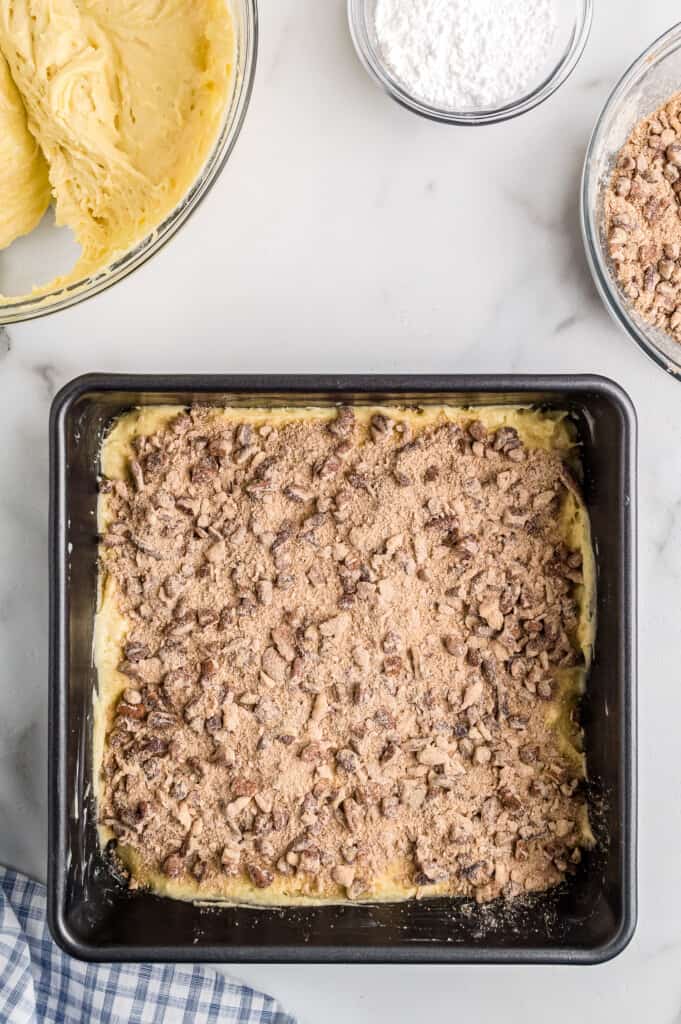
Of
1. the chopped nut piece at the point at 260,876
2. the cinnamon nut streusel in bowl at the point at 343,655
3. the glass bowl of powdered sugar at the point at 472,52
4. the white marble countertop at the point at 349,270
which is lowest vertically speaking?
the chopped nut piece at the point at 260,876

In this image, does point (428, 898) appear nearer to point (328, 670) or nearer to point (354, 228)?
point (328, 670)

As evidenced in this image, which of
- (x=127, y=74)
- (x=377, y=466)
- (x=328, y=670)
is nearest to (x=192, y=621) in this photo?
(x=328, y=670)

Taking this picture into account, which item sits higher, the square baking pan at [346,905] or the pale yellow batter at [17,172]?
the pale yellow batter at [17,172]

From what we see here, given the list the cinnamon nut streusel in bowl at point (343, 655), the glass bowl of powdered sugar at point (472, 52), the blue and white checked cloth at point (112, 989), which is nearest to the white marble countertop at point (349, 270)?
the glass bowl of powdered sugar at point (472, 52)

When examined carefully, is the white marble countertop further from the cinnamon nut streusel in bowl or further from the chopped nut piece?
the chopped nut piece

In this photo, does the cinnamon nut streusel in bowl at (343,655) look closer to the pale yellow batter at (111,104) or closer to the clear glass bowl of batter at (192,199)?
the clear glass bowl of batter at (192,199)

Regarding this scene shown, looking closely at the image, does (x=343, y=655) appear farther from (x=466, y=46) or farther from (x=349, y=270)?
(x=466, y=46)

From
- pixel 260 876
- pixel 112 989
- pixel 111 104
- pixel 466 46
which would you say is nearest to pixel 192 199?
pixel 111 104
